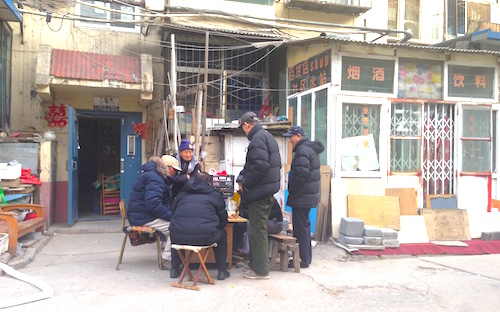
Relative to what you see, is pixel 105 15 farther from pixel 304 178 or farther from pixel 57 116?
pixel 304 178

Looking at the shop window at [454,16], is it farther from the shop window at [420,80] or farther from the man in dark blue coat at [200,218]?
the man in dark blue coat at [200,218]

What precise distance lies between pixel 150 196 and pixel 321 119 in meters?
3.74

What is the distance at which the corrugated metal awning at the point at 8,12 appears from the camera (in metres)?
6.91

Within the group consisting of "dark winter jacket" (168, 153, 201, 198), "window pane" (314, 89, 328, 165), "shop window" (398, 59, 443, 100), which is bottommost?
"dark winter jacket" (168, 153, 201, 198)

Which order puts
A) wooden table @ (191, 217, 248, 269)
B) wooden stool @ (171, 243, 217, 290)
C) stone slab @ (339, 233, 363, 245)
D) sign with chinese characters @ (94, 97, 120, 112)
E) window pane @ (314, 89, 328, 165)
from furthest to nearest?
→ sign with chinese characters @ (94, 97, 120, 112) → window pane @ (314, 89, 328, 165) → stone slab @ (339, 233, 363, 245) → wooden table @ (191, 217, 248, 269) → wooden stool @ (171, 243, 217, 290)

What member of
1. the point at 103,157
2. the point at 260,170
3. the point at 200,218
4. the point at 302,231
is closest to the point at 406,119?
the point at 302,231

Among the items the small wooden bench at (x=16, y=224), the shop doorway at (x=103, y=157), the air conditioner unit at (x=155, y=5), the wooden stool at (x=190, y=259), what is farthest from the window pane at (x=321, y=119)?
the small wooden bench at (x=16, y=224)

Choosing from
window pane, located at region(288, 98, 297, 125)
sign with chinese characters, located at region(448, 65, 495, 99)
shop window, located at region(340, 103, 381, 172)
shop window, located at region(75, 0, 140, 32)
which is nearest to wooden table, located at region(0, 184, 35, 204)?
shop window, located at region(75, 0, 140, 32)

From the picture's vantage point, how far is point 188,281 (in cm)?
477

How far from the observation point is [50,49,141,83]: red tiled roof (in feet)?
25.9

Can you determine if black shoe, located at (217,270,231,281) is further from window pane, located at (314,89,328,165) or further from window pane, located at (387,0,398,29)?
window pane, located at (387,0,398,29)

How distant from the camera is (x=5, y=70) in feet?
26.3

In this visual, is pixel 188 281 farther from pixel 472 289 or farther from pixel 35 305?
pixel 472 289

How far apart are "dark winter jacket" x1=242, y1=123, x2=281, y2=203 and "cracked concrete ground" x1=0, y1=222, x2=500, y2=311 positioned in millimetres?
1071
